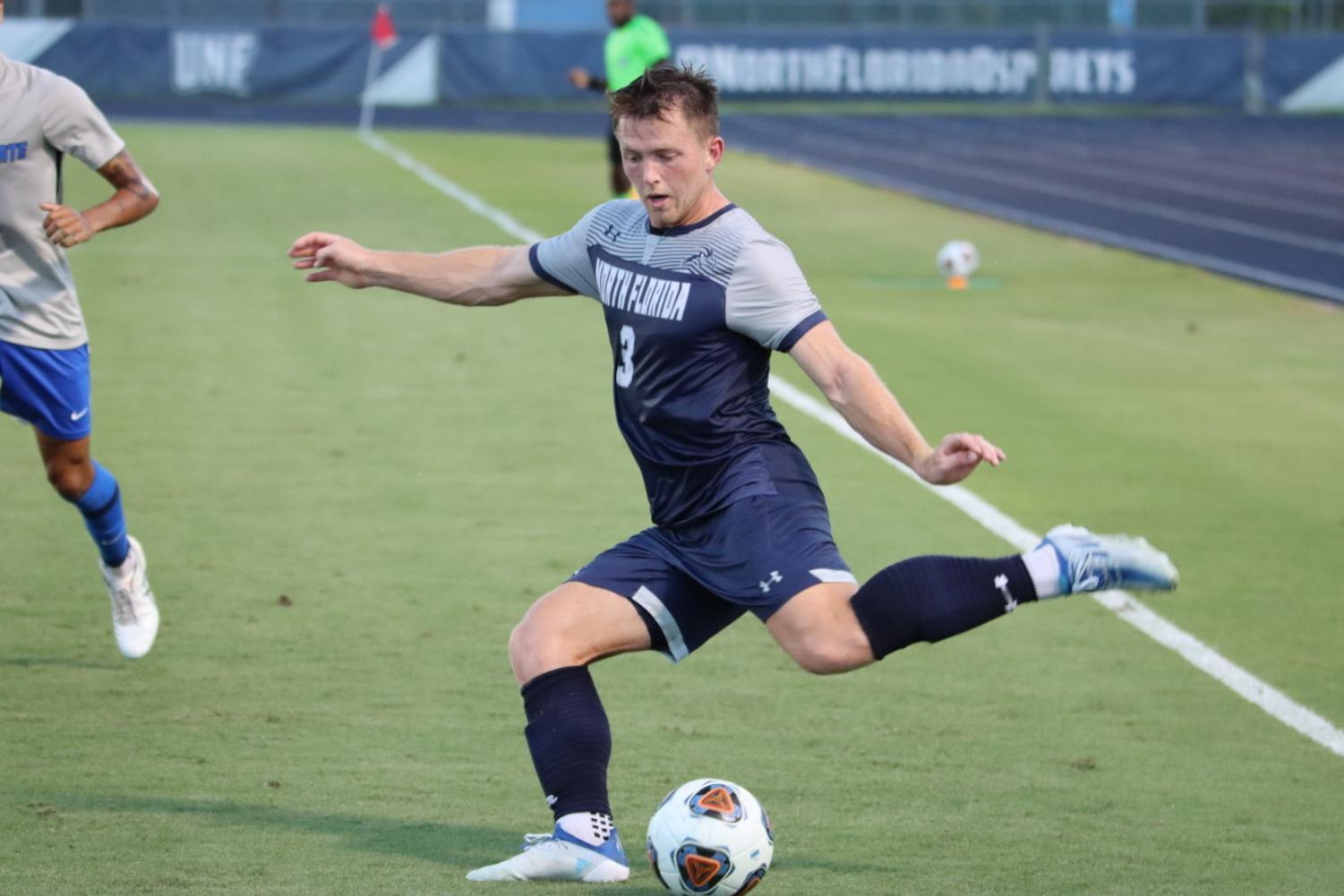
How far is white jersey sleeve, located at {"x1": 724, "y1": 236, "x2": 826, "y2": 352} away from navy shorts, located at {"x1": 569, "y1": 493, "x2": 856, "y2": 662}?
17.4 inches

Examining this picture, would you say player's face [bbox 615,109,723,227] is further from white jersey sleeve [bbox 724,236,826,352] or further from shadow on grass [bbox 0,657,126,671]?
shadow on grass [bbox 0,657,126,671]

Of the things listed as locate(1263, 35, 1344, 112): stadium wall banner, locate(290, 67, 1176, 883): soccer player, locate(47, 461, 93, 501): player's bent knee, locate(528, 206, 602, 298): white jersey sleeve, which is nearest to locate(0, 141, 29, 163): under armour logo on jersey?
locate(47, 461, 93, 501): player's bent knee

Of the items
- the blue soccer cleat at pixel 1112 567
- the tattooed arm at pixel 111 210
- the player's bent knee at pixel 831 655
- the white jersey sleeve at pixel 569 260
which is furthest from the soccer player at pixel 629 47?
the blue soccer cleat at pixel 1112 567

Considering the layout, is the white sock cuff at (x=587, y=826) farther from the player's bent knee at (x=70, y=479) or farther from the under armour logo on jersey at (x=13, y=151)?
the under armour logo on jersey at (x=13, y=151)

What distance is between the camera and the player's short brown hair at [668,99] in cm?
520

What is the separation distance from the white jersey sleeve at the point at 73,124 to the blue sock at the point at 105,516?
1.15 metres

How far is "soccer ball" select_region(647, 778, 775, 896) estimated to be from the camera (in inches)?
199

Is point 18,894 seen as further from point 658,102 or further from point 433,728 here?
point 658,102

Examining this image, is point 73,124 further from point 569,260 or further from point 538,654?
point 538,654

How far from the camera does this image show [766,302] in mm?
5277

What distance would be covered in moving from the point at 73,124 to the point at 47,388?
37.3 inches

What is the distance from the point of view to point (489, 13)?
169 ft

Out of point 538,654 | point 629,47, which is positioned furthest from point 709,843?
point 629,47

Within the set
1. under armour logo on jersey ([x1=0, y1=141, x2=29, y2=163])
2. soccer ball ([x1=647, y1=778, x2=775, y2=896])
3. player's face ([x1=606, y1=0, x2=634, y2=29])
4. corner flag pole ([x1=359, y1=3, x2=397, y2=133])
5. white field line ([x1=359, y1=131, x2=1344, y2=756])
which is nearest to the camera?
soccer ball ([x1=647, y1=778, x2=775, y2=896])
